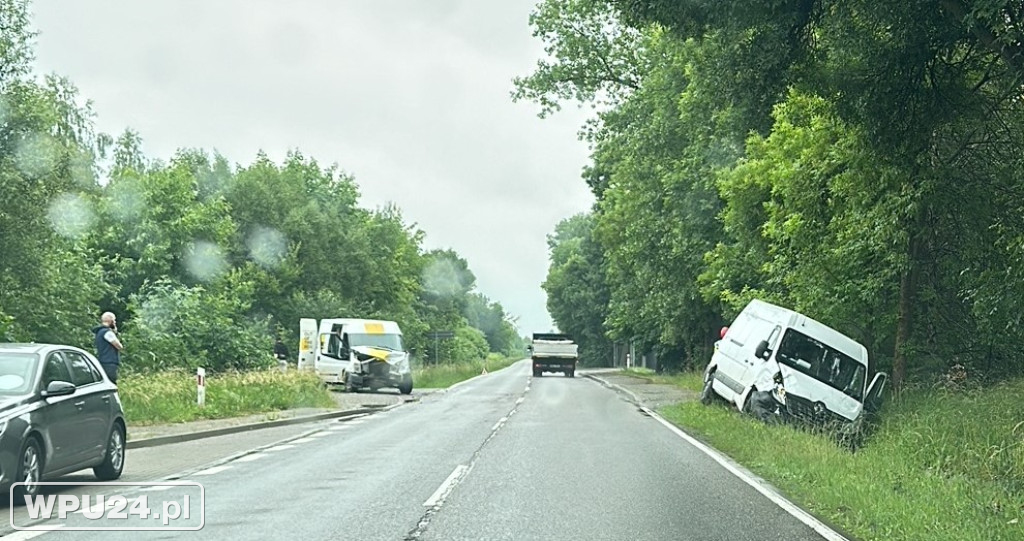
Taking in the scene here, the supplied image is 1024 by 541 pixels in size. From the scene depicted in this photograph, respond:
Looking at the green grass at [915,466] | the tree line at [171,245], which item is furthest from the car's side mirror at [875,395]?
the tree line at [171,245]

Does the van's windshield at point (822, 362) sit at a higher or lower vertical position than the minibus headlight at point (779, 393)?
Answer: higher

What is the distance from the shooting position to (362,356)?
36719 millimetres

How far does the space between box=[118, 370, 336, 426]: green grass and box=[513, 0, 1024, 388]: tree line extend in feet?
36.8

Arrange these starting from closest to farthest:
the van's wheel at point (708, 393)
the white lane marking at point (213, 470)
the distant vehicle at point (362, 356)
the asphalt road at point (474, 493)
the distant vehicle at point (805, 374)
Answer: the asphalt road at point (474, 493), the white lane marking at point (213, 470), the distant vehicle at point (805, 374), the van's wheel at point (708, 393), the distant vehicle at point (362, 356)

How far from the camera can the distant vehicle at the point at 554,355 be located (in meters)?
61.4

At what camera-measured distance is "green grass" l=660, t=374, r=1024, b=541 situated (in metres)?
8.56

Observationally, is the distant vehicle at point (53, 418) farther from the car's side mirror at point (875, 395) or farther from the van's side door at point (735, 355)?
the van's side door at point (735, 355)

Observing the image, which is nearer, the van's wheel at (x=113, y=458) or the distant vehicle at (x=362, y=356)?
the van's wheel at (x=113, y=458)

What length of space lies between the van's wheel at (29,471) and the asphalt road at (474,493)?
2.14ft

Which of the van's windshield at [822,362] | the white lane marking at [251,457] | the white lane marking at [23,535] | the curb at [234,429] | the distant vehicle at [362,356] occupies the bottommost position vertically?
the white lane marking at [23,535]

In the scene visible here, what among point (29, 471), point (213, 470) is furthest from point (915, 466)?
point (29, 471)

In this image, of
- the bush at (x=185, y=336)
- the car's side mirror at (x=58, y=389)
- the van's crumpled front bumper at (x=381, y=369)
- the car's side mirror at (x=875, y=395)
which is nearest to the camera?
the car's side mirror at (x=58, y=389)

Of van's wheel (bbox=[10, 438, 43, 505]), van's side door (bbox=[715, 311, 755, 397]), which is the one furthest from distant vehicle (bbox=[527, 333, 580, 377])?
van's wheel (bbox=[10, 438, 43, 505])

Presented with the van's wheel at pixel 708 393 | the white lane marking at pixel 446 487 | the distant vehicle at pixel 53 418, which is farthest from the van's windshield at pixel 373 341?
the distant vehicle at pixel 53 418
